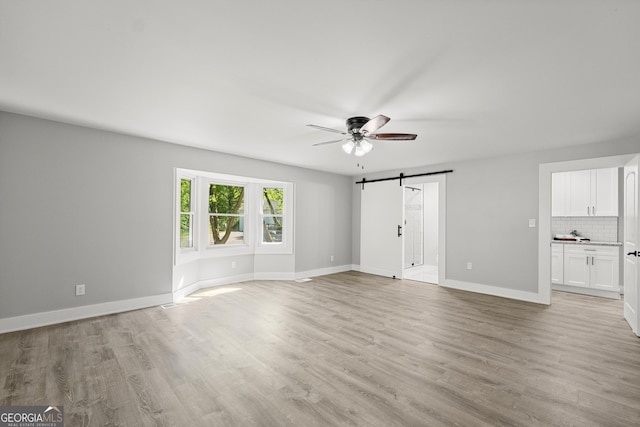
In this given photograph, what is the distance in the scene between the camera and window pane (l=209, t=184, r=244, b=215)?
5574 mm

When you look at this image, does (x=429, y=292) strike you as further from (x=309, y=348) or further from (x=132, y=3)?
(x=132, y=3)

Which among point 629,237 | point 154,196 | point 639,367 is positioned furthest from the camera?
point 154,196

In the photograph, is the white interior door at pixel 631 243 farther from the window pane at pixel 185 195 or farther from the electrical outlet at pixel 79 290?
the electrical outlet at pixel 79 290

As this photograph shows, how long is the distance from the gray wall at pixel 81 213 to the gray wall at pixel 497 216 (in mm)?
4612

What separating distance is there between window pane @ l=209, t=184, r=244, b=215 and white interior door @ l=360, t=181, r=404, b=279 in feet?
9.89

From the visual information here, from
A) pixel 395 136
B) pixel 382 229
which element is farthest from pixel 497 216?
pixel 395 136

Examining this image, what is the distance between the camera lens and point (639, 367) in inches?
101

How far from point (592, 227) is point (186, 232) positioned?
301 inches

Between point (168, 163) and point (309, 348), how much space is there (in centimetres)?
338

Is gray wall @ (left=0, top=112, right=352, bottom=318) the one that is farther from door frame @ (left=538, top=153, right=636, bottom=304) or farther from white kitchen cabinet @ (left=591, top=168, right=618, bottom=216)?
white kitchen cabinet @ (left=591, top=168, right=618, bottom=216)

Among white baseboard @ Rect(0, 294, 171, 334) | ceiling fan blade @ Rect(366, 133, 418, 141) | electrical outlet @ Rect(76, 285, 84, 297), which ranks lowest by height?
white baseboard @ Rect(0, 294, 171, 334)

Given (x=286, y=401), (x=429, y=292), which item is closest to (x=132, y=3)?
(x=286, y=401)

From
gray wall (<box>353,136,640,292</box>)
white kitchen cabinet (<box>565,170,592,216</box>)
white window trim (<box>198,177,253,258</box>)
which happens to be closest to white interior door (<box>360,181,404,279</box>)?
gray wall (<box>353,136,640,292</box>)

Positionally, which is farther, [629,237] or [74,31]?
[629,237]
